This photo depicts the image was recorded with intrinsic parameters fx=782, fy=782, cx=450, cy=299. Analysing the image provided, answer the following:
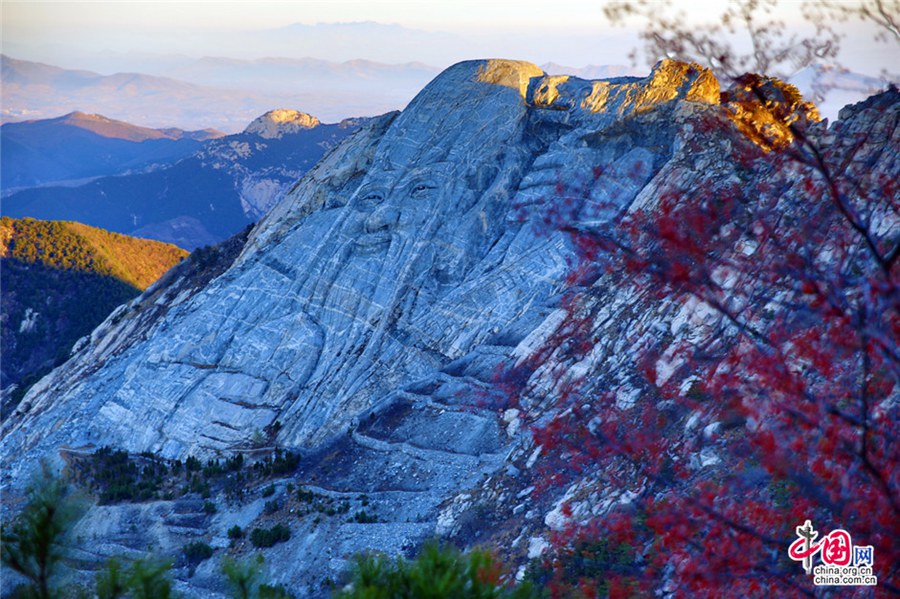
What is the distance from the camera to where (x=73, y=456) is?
1324 inches

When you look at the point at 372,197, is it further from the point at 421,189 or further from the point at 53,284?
the point at 53,284

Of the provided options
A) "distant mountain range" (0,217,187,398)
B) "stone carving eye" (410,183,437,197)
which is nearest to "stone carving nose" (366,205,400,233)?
"stone carving eye" (410,183,437,197)

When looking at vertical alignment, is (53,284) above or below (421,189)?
below

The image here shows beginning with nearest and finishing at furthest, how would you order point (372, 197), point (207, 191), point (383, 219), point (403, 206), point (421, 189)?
point (383, 219) < point (403, 206) < point (421, 189) < point (372, 197) < point (207, 191)

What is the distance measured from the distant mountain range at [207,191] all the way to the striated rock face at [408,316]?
123012 mm

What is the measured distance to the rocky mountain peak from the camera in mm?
174500

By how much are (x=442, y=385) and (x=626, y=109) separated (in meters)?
15.9

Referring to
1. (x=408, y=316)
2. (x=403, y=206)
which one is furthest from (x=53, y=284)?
(x=408, y=316)

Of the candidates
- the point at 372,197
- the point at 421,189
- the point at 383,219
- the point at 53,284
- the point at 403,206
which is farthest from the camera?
the point at 53,284

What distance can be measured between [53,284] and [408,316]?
65739 millimetres

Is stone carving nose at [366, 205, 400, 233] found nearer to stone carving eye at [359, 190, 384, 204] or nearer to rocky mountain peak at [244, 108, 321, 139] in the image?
stone carving eye at [359, 190, 384, 204]

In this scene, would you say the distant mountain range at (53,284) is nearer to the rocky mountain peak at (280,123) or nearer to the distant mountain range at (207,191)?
the distant mountain range at (207,191)

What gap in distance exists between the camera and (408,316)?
33.8 m

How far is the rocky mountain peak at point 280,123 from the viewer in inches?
6870
